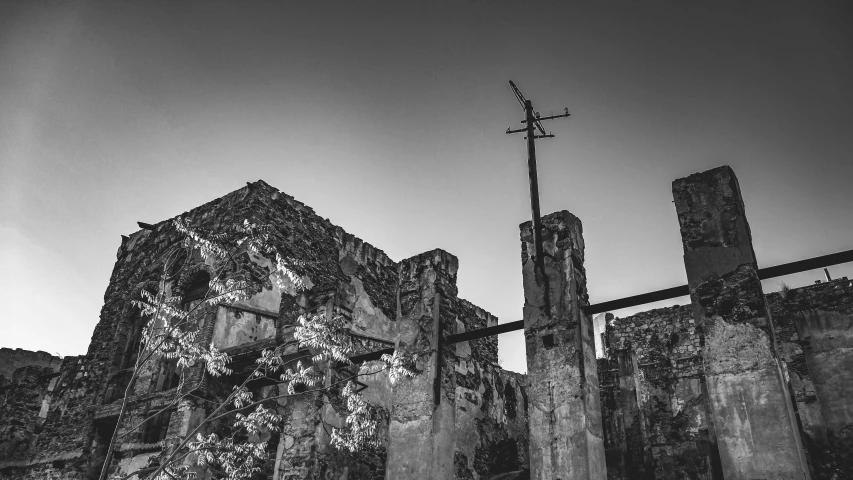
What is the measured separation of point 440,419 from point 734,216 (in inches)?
170

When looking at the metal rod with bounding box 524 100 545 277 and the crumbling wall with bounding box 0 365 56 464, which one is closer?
the metal rod with bounding box 524 100 545 277

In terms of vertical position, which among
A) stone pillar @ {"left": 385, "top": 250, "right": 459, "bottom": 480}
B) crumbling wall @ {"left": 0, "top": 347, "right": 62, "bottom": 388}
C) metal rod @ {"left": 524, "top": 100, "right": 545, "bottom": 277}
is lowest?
stone pillar @ {"left": 385, "top": 250, "right": 459, "bottom": 480}

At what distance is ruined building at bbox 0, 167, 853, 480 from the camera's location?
19.0 feet

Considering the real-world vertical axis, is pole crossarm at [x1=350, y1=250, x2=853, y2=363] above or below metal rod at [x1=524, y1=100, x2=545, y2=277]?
below

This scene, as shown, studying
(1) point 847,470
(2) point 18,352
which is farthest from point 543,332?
(2) point 18,352

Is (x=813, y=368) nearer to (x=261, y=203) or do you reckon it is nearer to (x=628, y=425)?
(x=628, y=425)

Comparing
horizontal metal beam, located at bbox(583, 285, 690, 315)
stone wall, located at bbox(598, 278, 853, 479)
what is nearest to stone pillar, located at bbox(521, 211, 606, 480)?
horizontal metal beam, located at bbox(583, 285, 690, 315)

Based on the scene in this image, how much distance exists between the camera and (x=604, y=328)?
2059 centimetres

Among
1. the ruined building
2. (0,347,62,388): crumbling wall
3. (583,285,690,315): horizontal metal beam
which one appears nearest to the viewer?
the ruined building

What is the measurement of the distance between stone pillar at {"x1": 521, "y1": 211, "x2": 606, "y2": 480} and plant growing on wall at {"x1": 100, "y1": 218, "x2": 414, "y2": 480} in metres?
1.93

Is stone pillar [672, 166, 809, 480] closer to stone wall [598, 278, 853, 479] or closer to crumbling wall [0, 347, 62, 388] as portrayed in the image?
stone wall [598, 278, 853, 479]

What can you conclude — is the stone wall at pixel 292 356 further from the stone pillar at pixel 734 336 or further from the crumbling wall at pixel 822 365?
the crumbling wall at pixel 822 365

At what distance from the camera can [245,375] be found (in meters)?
11.3

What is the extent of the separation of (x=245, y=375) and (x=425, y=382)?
5338 millimetres
